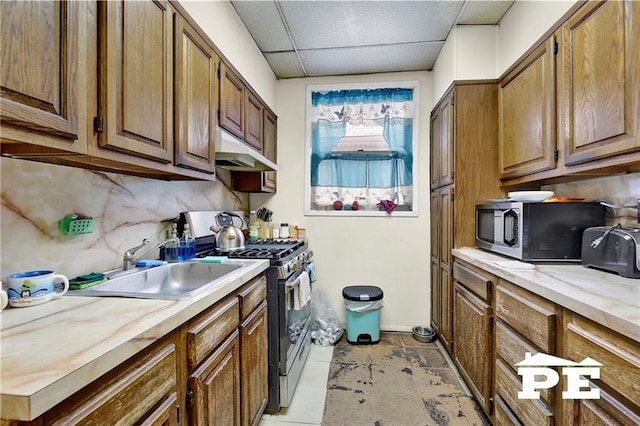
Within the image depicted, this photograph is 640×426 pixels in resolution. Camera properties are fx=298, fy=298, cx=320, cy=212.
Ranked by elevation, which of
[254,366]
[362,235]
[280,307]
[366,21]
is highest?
[366,21]

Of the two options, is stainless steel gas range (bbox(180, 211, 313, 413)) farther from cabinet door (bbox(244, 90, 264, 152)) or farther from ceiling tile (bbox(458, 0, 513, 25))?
ceiling tile (bbox(458, 0, 513, 25))

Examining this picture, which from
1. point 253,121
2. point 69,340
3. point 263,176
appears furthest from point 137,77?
point 263,176

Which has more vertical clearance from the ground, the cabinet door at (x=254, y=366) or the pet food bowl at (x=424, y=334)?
the cabinet door at (x=254, y=366)

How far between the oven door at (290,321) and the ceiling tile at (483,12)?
7.48 feet

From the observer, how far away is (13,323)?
0.81 meters

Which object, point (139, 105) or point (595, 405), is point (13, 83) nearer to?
point (139, 105)

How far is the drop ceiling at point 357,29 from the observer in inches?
83.6

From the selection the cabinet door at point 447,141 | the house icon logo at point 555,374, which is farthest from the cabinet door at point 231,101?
the house icon logo at point 555,374

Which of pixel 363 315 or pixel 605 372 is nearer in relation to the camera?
pixel 605 372

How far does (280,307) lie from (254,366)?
0.38 metres

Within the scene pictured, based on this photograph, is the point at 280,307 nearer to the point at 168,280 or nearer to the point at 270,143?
the point at 168,280

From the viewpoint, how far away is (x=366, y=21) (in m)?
2.27

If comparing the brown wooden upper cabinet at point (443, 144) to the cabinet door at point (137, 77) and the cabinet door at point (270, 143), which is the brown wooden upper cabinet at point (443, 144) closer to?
the cabinet door at point (270, 143)

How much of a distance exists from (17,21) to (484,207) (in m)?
2.42
